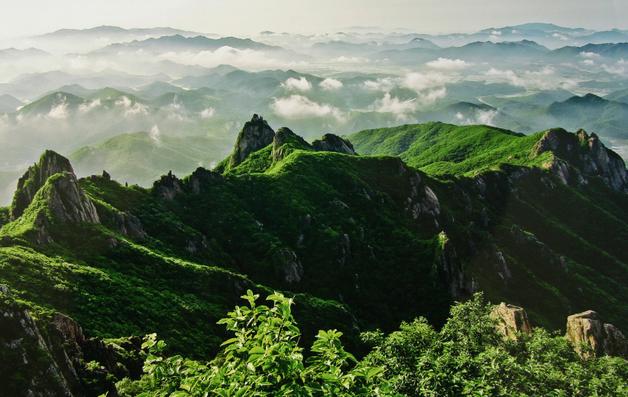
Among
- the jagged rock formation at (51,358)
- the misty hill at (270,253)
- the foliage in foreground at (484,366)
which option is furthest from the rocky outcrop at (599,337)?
the jagged rock formation at (51,358)

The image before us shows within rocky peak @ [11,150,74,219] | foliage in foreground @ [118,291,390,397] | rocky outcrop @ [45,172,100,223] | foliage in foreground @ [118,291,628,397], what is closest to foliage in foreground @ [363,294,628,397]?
foliage in foreground @ [118,291,628,397]

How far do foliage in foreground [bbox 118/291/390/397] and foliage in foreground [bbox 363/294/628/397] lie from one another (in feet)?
74.9

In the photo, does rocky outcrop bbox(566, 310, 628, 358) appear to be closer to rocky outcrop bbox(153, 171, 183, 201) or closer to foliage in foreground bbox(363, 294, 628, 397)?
foliage in foreground bbox(363, 294, 628, 397)

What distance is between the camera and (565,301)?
16200 cm

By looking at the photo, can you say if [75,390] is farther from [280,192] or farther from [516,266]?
[516,266]

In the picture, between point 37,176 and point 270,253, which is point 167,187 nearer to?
point 37,176

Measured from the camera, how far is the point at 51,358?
4928 cm

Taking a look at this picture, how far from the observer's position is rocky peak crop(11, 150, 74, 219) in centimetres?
11344

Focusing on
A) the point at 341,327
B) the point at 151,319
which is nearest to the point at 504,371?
the point at 151,319

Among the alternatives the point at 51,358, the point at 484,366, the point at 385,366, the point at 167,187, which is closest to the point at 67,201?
the point at 167,187

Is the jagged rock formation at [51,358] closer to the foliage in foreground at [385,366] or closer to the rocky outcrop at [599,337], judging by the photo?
the foliage in foreground at [385,366]

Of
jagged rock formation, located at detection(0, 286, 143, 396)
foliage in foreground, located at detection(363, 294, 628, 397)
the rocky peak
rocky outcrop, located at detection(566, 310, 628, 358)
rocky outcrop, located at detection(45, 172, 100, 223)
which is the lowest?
rocky outcrop, located at detection(566, 310, 628, 358)

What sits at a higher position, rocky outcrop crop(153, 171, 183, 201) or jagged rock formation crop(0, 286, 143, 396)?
rocky outcrop crop(153, 171, 183, 201)

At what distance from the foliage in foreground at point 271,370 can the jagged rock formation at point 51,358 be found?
3961 cm
